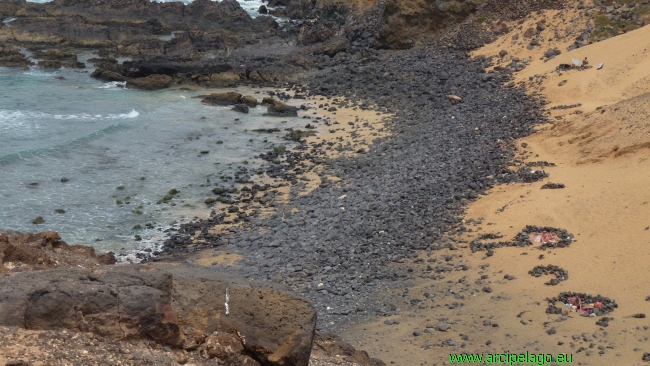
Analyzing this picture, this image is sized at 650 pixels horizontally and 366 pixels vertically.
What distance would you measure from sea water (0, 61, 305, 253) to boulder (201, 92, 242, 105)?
0.49 metres

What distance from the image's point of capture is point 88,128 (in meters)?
24.9

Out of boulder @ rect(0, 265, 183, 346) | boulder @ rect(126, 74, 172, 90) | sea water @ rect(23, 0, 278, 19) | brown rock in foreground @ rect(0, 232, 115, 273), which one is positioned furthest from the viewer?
sea water @ rect(23, 0, 278, 19)

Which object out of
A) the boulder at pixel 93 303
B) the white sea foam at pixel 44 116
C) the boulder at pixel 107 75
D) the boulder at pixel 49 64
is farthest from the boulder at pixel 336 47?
the boulder at pixel 93 303

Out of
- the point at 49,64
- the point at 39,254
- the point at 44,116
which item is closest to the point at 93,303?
the point at 39,254

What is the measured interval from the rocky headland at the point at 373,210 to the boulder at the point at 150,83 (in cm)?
10

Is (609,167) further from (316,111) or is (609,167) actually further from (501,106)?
(316,111)

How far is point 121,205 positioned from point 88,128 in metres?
7.63

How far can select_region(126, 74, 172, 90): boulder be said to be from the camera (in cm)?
3092

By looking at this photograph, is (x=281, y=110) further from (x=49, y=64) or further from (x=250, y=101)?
(x=49, y=64)

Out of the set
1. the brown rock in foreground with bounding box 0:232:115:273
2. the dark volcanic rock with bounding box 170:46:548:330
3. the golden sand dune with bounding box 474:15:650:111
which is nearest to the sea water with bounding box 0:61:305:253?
the dark volcanic rock with bounding box 170:46:548:330

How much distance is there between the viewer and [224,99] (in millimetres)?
Result: 28281

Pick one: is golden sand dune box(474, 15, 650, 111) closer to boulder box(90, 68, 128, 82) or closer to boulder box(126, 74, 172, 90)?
boulder box(126, 74, 172, 90)

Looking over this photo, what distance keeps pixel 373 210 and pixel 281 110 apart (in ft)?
37.7

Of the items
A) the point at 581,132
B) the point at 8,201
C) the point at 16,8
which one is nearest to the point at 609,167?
the point at 581,132
